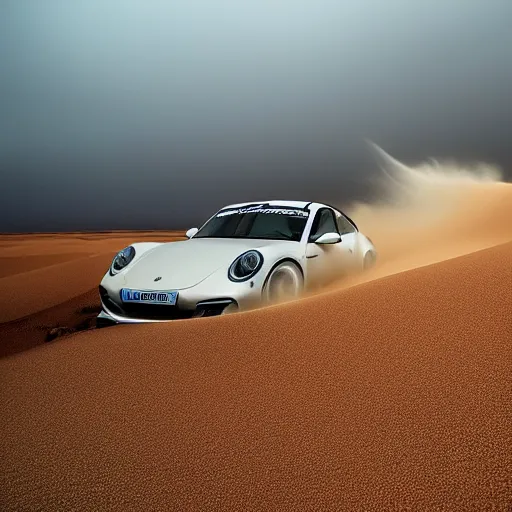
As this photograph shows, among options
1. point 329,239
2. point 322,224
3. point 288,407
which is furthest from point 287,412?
point 322,224

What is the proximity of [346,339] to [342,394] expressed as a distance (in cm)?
54

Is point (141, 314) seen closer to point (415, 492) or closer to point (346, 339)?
point (346, 339)

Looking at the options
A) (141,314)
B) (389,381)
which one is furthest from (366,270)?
(389,381)

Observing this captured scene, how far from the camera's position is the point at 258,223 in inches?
235

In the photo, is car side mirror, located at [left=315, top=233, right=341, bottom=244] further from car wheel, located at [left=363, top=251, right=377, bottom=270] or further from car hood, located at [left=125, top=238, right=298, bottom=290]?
car wheel, located at [left=363, top=251, right=377, bottom=270]

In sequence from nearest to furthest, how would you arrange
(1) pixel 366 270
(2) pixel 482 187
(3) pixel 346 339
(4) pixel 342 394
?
(4) pixel 342 394, (3) pixel 346 339, (1) pixel 366 270, (2) pixel 482 187

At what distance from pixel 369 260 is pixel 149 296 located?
3.58 meters

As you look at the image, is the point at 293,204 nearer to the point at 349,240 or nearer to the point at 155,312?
the point at 349,240

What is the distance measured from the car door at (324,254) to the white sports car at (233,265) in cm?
1

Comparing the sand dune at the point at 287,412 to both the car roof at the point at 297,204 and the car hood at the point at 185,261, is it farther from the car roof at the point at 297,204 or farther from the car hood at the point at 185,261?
the car roof at the point at 297,204

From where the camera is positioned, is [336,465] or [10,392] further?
[10,392]

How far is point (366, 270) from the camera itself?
658 cm

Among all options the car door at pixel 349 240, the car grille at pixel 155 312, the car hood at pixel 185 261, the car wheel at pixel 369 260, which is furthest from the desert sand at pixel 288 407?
the car wheel at pixel 369 260

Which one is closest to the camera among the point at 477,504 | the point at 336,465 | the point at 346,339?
the point at 477,504
